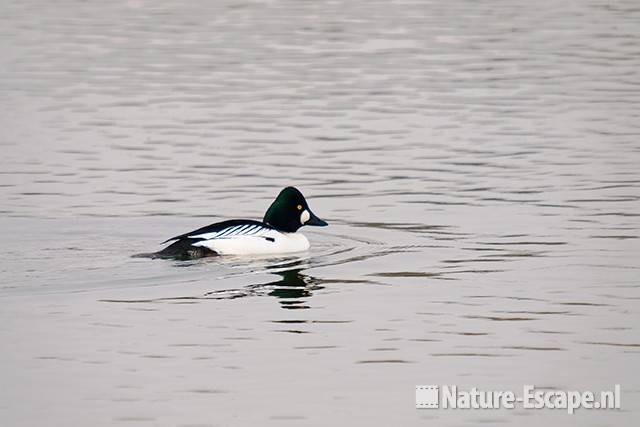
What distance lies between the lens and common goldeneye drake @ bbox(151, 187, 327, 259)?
50.7 feet

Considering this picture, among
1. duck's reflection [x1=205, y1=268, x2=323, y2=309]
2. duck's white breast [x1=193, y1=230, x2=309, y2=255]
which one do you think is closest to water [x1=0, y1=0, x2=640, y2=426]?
duck's reflection [x1=205, y1=268, x2=323, y2=309]

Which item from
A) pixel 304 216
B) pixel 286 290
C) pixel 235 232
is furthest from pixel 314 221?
pixel 286 290

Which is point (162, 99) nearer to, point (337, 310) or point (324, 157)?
point (324, 157)

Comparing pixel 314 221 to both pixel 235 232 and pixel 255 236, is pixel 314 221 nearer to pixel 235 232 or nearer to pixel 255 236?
pixel 255 236

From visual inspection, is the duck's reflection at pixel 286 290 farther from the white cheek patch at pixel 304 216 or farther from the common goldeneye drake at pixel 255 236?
the white cheek patch at pixel 304 216

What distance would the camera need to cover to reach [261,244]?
15898 millimetres

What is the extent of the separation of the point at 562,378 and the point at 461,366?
677 millimetres

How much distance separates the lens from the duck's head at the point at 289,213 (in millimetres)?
16250

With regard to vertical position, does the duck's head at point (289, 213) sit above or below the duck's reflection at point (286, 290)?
above

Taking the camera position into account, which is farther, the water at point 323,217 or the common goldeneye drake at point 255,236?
the common goldeneye drake at point 255,236

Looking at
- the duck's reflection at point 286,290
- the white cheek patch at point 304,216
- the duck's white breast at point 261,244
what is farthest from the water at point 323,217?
the white cheek patch at point 304,216

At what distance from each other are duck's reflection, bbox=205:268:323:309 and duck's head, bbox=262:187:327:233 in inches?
51.7

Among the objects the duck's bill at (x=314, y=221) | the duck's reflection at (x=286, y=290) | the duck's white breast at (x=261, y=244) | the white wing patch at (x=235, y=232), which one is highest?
the white wing patch at (x=235, y=232)

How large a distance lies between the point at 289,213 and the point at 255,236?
590mm
